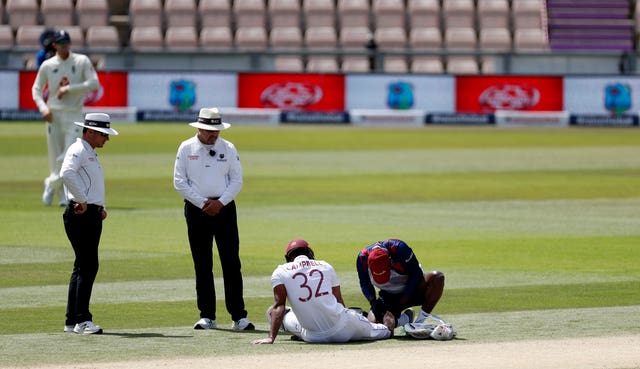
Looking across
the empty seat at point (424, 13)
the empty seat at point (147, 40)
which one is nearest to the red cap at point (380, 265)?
the empty seat at point (147, 40)

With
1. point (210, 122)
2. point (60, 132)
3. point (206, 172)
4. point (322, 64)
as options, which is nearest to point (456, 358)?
point (206, 172)

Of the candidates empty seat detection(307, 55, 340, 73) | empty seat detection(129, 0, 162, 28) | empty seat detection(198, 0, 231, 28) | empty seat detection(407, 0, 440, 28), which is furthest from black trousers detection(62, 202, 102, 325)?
empty seat detection(407, 0, 440, 28)

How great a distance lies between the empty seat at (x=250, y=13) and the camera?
41781 mm

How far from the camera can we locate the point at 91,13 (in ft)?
138

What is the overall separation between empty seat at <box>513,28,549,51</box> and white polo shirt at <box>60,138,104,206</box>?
101 feet

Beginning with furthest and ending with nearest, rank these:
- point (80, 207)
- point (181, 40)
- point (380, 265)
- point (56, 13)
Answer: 1. point (56, 13)
2. point (181, 40)
3. point (80, 207)
4. point (380, 265)

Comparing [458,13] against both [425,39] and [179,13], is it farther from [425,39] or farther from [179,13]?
[179,13]

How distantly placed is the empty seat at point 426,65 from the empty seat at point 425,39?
0.70m

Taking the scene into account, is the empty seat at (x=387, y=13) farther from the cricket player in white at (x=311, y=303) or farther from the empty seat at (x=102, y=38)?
the cricket player in white at (x=311, y=303)

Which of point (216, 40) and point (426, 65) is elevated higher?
point (216, 40)

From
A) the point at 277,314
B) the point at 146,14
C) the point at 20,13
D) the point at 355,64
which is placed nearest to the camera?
the point at 277,314

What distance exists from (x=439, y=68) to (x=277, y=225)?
21626 mm

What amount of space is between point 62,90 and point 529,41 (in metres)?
24.1

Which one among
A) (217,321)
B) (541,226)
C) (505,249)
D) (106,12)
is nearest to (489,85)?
(106,12)
